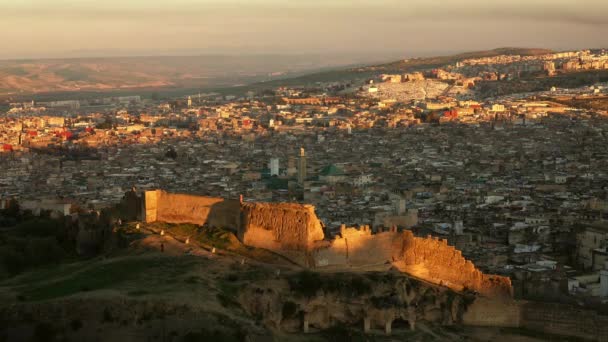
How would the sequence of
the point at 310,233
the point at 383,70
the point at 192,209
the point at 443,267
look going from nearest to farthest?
the point at 310,233
the point at 443,267
the point at 192,209
the point at 383,70

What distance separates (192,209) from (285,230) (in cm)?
397

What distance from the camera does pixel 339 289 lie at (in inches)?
844

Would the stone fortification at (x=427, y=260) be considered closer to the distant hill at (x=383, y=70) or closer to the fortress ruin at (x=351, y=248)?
the fortress ruin at (x=351, y=248)

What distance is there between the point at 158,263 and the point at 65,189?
33476 mm

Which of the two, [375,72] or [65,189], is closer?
[65,189]

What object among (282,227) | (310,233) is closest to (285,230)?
(282,227)

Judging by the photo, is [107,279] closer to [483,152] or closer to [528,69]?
[483,152]

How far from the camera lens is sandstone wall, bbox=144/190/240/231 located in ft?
83.0

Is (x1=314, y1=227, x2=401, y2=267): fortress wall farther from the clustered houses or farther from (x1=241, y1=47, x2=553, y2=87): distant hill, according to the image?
(x1=241, y1=47, x2=553, y2=87): distant hill

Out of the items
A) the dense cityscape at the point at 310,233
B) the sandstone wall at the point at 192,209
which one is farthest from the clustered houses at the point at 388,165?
the sandstone wall at the point at 192,209

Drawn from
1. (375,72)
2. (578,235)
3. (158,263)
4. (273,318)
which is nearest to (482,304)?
(273,318)

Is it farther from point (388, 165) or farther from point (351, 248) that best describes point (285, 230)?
point (388, 165)

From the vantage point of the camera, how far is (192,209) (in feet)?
87.0

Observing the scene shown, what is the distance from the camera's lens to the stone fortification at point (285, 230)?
23.1 metres
